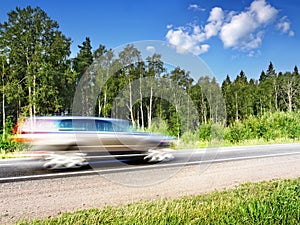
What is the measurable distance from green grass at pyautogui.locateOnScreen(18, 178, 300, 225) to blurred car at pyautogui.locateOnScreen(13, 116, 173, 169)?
2963 millimetres

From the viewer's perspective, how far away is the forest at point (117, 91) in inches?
231

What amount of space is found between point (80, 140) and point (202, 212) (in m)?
4.10

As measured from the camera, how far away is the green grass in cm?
342

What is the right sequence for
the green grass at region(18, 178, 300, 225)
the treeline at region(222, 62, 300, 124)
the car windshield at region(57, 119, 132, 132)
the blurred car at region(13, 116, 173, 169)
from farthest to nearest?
the treeline at region(222, 62, 300, 124)
the car windshield at region(57, 119, 132, 132)
the blurred car at region(13, 116, 173, 169)
the green grass at region(18, 178, 300, 225)

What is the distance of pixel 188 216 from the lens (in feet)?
11.8

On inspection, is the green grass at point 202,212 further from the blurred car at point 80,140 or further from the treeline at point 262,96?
the treeline at point 262,96

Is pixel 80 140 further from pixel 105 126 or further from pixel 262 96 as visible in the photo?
pixel 262 96

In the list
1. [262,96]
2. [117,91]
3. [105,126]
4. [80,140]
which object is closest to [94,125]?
[105,126]

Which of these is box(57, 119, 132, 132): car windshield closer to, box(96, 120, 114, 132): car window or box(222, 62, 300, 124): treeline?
box(96, 120, 114, 132): car window

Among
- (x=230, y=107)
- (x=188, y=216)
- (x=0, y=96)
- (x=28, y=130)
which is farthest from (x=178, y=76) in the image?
(x=230, y=107)

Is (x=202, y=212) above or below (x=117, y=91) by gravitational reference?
below

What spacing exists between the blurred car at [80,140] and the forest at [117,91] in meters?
0.32

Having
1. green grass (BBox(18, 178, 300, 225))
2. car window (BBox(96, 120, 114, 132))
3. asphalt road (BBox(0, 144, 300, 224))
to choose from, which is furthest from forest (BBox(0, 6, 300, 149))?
green grass (BBox(18, 178, 300, 225))

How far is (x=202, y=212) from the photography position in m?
3.74
